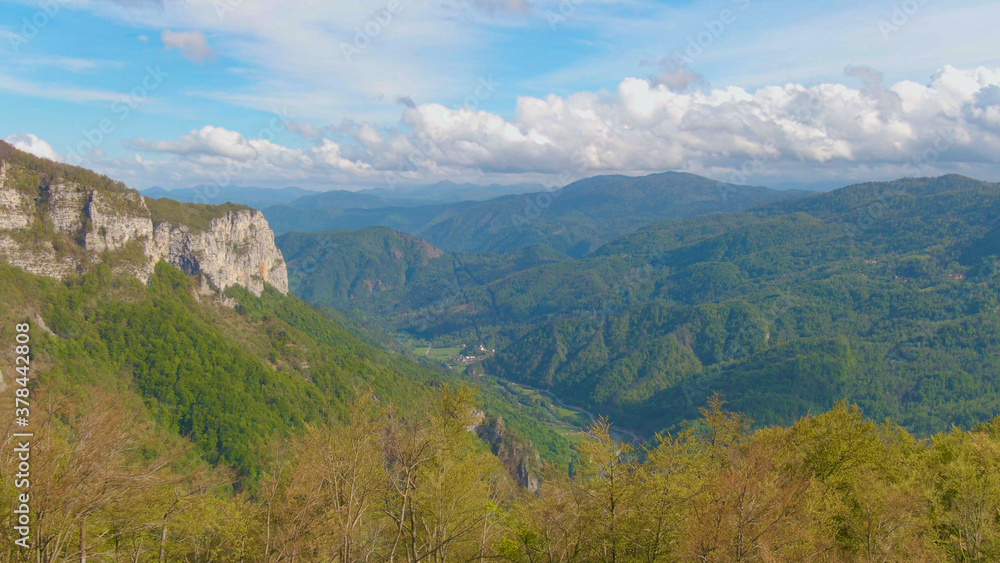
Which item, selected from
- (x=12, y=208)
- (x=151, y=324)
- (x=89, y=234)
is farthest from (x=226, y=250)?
(x=12, y=208)

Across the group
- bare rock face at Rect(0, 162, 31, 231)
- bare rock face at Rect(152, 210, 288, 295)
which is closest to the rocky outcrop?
bare rock face at Rect(152, 210, 288, 295)

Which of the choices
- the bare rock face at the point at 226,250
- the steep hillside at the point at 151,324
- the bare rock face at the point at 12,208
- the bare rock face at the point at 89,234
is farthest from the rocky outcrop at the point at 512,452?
the bare rock face at the point at 12,208

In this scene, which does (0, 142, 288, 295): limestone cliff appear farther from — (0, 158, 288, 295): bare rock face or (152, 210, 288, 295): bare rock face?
(152, 210, 288, 295): bare rock face

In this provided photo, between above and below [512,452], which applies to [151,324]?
above

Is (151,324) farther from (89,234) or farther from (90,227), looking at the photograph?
(90,227)

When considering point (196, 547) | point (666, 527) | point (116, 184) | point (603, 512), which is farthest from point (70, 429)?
point (116, 184)

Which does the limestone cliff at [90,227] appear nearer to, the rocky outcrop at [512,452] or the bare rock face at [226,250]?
the bare rock face at [226,250]
